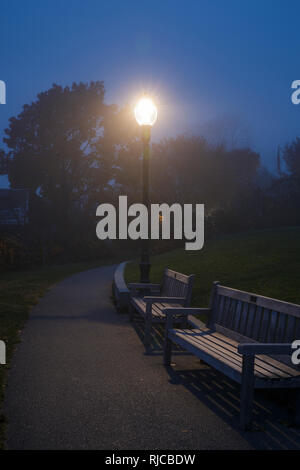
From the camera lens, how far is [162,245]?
104 feet

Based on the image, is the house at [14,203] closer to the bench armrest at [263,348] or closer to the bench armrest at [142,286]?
the bench armrest at [142,286]

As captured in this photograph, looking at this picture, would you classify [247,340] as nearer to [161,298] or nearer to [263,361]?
[263,361]

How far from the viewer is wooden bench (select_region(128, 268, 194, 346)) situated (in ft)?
24.8

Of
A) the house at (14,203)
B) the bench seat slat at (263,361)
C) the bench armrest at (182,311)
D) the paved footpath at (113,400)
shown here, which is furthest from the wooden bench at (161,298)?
the house at (14,203)

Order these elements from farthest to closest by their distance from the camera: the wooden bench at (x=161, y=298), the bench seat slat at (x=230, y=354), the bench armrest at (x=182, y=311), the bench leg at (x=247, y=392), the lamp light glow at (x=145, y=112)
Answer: the lamp light glow at (x=145, y=112)
the wooden bench at (x=161, y=298)
the bench armrest at (x=182, y=311)
the bench seat slat at (x=230, y=354)
the bench leg at (x=247, y=392)

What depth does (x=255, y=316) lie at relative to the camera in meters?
5.41

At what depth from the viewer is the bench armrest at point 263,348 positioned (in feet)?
13.7

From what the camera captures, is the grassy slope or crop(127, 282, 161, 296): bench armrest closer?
crop(127, 282, 161, 296): bench armrest

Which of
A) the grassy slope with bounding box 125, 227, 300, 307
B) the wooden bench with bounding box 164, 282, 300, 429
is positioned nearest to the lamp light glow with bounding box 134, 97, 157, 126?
the grassy slope with bounding box 125, 227, 300, 307

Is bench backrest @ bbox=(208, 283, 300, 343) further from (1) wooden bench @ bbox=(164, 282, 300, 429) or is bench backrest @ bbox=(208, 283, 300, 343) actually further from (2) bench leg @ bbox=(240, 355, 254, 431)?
(2) bench leg @ bbox=(240, 355, 254, 431)

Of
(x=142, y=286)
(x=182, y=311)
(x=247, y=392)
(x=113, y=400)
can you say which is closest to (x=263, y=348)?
(x=247, y=392)

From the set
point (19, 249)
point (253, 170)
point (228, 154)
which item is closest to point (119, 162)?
point (228, 154)

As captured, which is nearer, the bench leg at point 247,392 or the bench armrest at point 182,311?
the bench leg at point 247,392

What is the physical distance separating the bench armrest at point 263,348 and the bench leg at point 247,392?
60 mm
